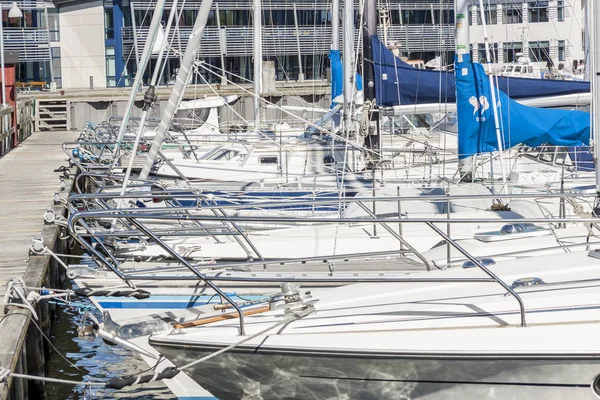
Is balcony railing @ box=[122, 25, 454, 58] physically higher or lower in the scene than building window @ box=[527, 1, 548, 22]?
lower

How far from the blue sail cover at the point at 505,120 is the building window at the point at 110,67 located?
1636 inches

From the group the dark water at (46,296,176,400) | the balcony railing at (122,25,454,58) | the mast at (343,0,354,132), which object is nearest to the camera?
the dark water at (46,296,176,400)

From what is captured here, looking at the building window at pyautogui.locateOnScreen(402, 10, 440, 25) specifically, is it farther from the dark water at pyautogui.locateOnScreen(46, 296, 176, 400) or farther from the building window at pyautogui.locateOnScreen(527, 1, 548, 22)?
the dark water at pyautogui.locateOnScreen(46, 296, 176, 400)

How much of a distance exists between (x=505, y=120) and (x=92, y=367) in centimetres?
609

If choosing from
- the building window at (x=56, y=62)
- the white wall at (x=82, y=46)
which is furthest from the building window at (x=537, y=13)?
the building window at (x=56, y=62)

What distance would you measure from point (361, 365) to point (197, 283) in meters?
3.03

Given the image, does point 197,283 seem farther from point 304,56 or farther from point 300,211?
point 304,56

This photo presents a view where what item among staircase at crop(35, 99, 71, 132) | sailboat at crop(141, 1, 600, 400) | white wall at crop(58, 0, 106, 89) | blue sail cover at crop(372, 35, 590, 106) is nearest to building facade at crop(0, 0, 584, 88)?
white wall at crop(58, 0, 106, 89)

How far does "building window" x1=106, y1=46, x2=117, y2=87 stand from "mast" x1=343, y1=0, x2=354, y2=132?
3504 cm

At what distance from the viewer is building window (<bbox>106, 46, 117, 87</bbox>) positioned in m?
53.0

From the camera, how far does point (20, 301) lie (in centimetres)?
990

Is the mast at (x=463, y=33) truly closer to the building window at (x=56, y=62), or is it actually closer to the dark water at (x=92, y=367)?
the dark water at (x=92, y=367)

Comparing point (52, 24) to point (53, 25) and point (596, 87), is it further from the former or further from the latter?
point (596, 87)

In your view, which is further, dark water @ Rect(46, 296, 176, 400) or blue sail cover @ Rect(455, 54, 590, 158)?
blue sail cover @ Rect(455, 54, 590, 158)
